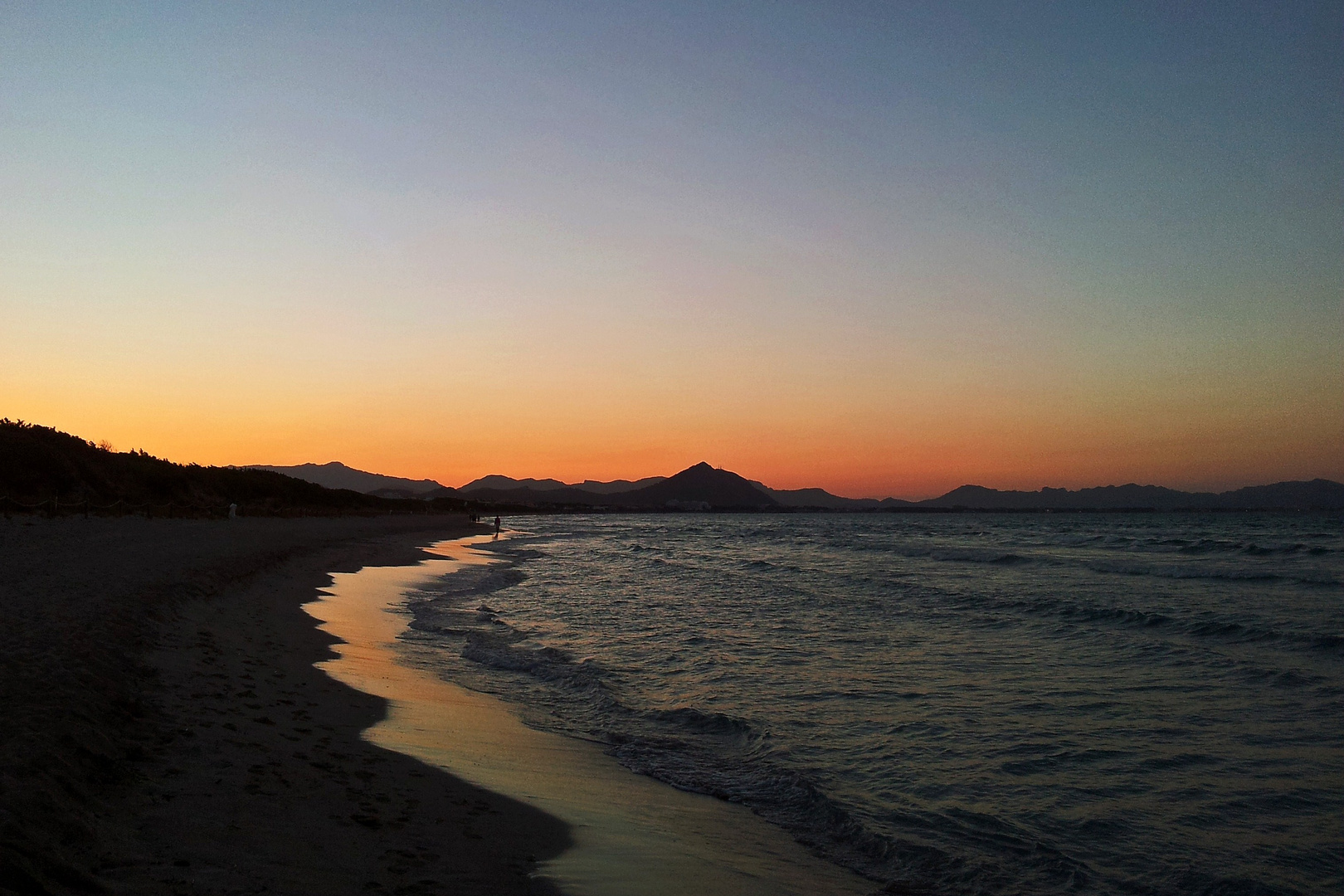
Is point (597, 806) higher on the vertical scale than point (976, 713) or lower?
higher

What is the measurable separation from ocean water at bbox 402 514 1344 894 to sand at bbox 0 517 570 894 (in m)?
2.97

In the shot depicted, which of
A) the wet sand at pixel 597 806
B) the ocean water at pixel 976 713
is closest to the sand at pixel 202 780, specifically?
the wet sand at pixel 597 806

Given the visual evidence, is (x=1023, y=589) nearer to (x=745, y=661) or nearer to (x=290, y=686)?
(x=745, y=661)

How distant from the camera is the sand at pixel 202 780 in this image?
14.2 ft

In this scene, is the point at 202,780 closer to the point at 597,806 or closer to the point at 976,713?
the point at 597,806

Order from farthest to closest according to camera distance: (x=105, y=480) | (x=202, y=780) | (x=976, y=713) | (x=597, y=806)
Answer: (x=105, y=480) → (x=976, y=713) → (x=597, y=806) → (x=202, y=780)

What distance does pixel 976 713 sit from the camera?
36.1 ft

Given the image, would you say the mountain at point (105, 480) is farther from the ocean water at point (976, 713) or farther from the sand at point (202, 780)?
the sand at point (202, 780)

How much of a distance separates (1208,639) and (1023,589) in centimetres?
972

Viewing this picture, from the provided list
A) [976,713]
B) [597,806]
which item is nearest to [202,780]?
[597,806]

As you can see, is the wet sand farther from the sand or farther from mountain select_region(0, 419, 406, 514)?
mountain select_region(0, 419, 406, 514)

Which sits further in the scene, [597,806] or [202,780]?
[597,806]

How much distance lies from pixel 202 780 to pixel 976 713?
9605 millimetres

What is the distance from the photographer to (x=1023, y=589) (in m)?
26.3
